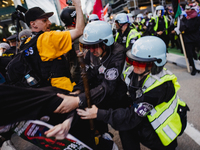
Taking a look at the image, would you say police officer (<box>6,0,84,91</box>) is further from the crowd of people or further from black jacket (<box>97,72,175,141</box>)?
black jacket (<box>97,72,175,141</box>)

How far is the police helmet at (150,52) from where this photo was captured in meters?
1.42

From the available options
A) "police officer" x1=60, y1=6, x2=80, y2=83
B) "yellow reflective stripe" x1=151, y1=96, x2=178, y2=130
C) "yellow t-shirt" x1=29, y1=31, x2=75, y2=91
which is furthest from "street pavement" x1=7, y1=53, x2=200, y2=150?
"yellow t-shirt" x1=29, y1=31, x2=75, y2=91

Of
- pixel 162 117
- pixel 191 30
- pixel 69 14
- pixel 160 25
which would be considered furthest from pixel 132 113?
pixel 160 25

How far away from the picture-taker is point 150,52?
4.67ft

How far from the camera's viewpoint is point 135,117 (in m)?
1.39

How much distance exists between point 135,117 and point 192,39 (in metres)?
4.34

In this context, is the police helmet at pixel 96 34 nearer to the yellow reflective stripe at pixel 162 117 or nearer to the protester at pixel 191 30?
the yellow reflective stripe at pixel 162 117

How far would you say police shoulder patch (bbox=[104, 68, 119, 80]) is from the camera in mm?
1604

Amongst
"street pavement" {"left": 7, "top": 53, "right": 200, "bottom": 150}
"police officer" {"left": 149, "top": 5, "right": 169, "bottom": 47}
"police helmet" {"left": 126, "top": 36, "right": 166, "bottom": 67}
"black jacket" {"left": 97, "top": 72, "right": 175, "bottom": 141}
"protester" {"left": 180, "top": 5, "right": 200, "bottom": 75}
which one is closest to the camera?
"black jacket" {"left": 97, "top": 72, "right": 175, "bottom": 141}

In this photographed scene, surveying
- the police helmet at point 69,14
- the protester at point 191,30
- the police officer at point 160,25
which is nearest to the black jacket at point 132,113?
the police helmet at point 69,14

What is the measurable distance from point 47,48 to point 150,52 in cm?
122

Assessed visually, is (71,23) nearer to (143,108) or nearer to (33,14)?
(33,14)

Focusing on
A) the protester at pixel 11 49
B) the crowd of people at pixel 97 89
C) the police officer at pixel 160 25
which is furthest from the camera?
the police officer at pixel 160 25

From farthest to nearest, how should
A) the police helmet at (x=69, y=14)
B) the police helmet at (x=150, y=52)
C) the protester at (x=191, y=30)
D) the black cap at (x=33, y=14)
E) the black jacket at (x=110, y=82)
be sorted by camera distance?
the protester at (x=191, y=30) < the police helmet at (x=69, y=14) < the black cap at (x=33, y=14) < the black jacket at (x=110, y=82) < the police helmet at (x=150, y=52)
